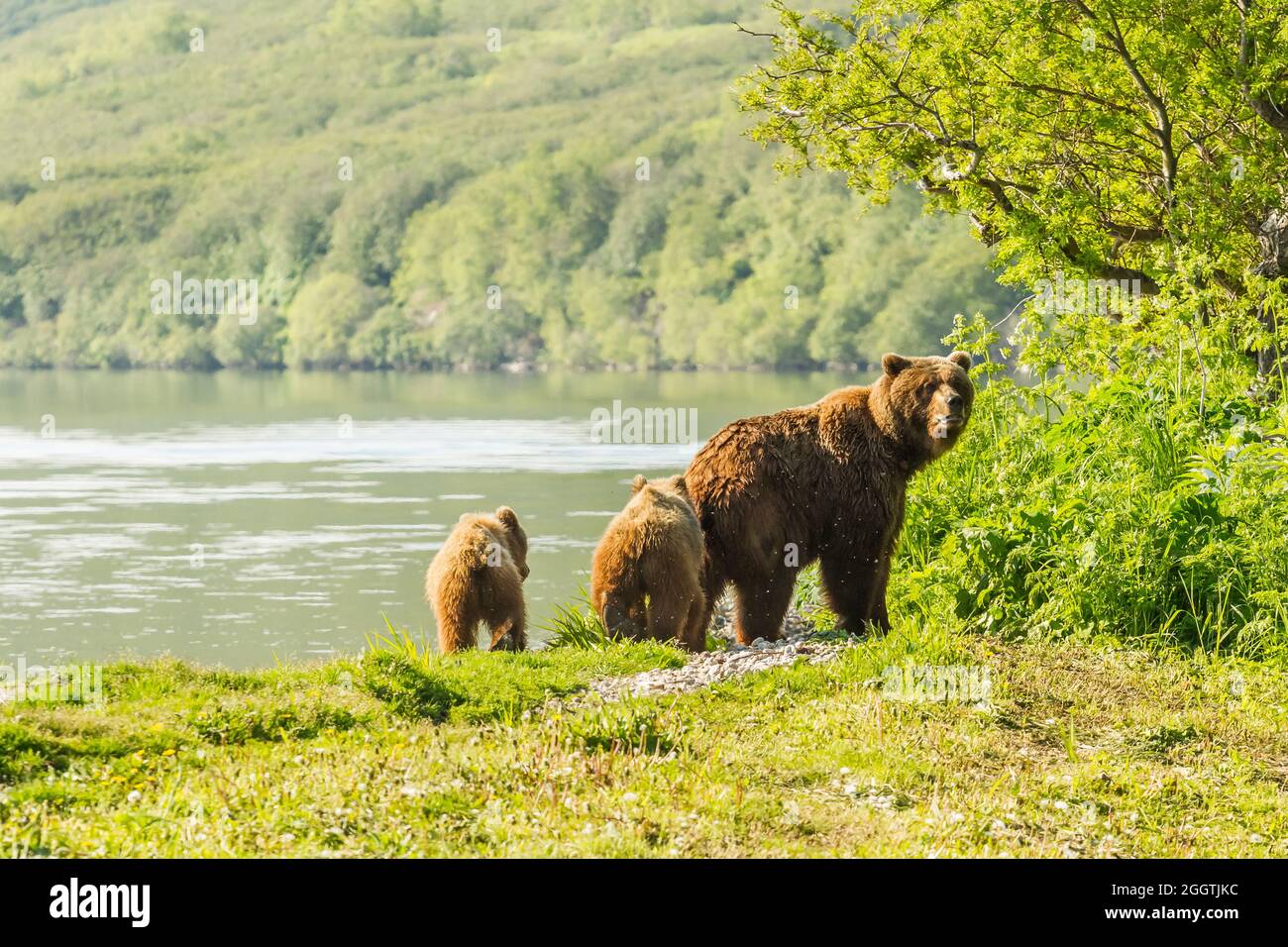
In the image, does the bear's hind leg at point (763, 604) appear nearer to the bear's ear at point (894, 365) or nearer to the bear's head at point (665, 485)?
the bear's head at point (665, 485)

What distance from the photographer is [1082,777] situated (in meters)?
7.93

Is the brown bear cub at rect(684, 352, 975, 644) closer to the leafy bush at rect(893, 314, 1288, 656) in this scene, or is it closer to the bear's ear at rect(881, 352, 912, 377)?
the bear's ear at rect(881, 352, 912, 377)

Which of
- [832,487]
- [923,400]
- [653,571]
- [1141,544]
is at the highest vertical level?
[923,400]

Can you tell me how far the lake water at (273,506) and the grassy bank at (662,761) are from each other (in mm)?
6139

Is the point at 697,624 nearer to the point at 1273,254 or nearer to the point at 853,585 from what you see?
the point at 853,585

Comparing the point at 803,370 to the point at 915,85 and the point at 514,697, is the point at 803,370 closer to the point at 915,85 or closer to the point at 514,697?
the point at 915,85

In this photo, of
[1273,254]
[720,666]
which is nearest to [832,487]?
[720,666]

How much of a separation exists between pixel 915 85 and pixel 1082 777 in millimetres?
10499

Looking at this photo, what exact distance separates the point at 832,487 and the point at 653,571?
5.00 feet

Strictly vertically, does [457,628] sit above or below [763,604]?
below

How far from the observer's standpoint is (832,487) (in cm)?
1143

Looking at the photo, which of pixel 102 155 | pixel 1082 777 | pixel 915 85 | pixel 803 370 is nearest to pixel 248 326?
pixel 803 370

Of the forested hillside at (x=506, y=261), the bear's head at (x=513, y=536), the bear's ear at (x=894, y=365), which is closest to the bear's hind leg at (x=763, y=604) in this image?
the bear's ear at (x=894, y=365)

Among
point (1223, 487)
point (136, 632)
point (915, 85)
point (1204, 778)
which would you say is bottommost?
point (136, 632)
